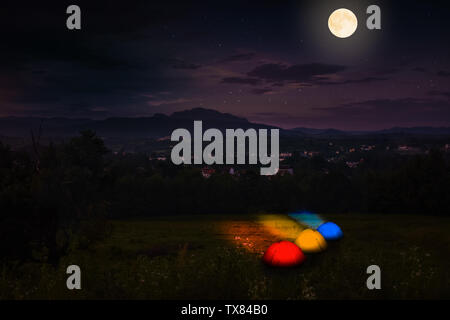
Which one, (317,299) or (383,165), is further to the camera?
(383,165)

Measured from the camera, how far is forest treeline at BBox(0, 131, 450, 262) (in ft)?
42.3

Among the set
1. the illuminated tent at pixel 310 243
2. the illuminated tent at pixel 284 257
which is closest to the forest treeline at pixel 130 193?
the illuminated tent at pixel 284 257

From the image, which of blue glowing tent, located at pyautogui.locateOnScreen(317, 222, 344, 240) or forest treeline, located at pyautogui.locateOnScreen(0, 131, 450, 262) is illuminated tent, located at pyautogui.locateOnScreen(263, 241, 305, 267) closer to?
forest treeline, located at pyautogui.locateOnScreen(0, 131, 450, 262)

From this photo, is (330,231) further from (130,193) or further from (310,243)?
(130,193)

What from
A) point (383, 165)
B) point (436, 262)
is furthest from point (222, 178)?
point (383, 165)

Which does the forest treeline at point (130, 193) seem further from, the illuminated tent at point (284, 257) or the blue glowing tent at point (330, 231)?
the blue glowing tent at point (330, 231)

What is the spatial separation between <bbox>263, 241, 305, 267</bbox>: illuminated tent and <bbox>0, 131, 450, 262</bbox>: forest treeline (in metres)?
7.72

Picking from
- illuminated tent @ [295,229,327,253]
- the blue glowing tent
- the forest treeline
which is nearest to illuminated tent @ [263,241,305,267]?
illuminated tent @ [295,229,327,253]

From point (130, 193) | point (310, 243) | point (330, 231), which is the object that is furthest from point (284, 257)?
point (130, 193)

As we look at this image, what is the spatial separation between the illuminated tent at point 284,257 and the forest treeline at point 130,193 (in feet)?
25.3

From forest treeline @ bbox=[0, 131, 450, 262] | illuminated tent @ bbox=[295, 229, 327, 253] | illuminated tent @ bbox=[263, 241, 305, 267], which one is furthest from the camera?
illuminated tent @ bbox=[295, 229, 327, 253]

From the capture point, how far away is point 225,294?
869cm
